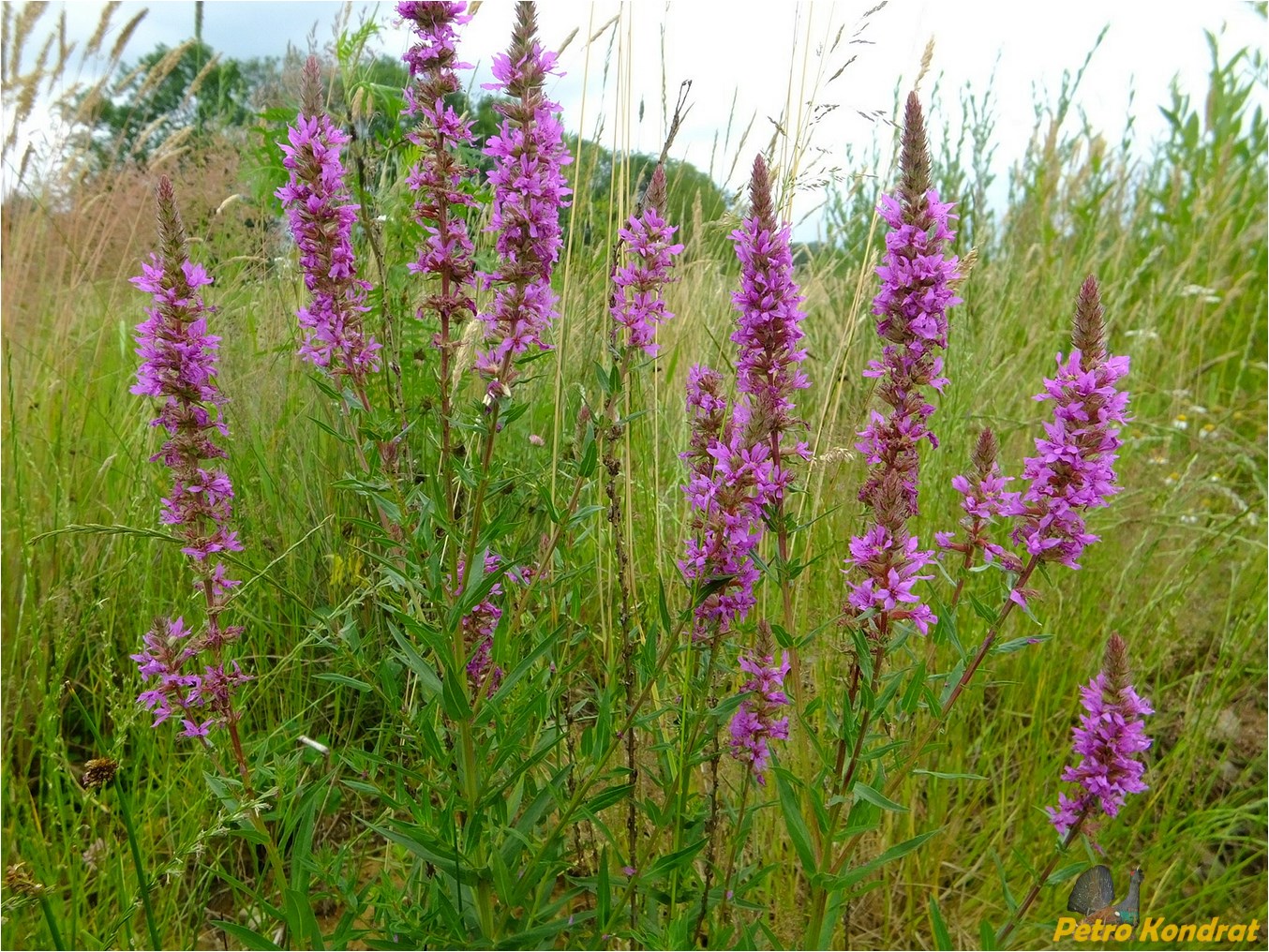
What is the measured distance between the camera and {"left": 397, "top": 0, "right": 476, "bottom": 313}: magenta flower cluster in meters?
2.04

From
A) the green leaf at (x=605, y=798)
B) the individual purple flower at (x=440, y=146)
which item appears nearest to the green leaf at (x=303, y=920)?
the green leaf at (x=605, y=798)

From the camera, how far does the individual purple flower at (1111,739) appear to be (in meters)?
1.98

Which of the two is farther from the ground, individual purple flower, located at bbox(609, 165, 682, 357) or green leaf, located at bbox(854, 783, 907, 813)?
individual purple flower, located at bbox(609, 165, 682, 357)

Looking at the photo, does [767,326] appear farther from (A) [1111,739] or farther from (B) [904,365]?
(A) [1111,739]

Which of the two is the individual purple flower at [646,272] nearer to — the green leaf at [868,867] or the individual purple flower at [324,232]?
the individual purple flower at [324,232]

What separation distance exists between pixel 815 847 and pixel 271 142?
2.84 m

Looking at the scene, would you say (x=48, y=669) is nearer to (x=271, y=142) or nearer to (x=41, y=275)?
(x=271, y=142)

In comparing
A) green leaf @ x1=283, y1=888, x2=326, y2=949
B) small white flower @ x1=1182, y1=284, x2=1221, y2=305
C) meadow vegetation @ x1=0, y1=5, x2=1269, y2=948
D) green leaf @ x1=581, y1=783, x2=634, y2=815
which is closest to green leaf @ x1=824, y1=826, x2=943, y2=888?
meadow vegetation @ x1=0, y1=5, x2=1269, y2=948

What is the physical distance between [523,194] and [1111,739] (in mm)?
1761

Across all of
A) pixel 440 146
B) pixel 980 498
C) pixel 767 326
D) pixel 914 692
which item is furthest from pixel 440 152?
pixel 914 692

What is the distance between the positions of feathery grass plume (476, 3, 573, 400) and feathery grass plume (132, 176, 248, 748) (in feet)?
2.08

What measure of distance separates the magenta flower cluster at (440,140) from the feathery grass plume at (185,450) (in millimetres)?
506

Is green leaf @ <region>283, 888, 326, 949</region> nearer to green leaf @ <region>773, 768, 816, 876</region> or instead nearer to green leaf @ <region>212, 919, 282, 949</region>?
green leaf @ <region>212, 919, 282, 949</region>

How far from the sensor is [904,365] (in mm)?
1925
